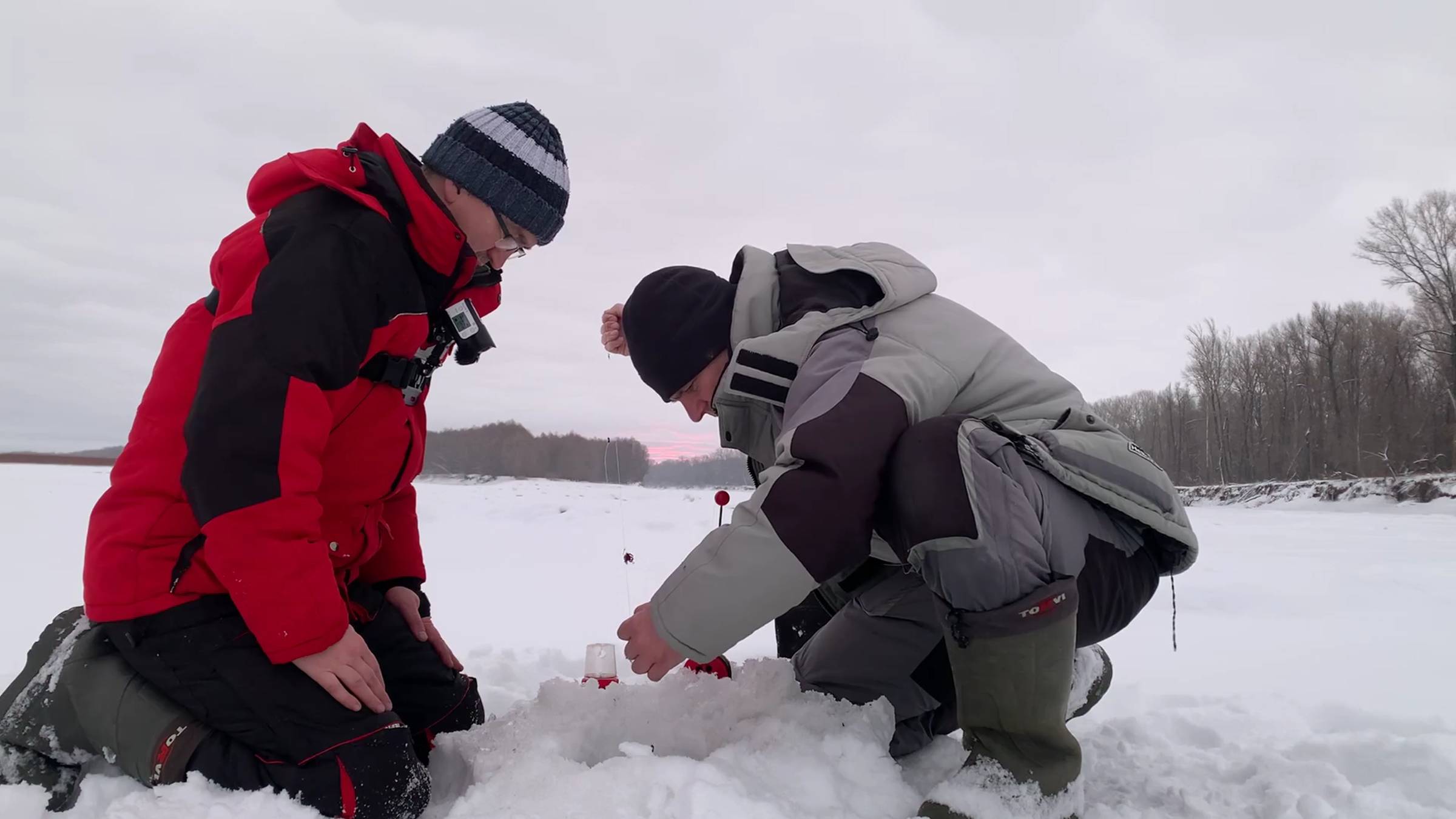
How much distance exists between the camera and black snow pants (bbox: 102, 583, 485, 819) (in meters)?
1.46

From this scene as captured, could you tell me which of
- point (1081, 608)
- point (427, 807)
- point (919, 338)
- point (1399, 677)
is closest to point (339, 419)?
point (427, 807)

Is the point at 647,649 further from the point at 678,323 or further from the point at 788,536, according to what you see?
the point at 678,323

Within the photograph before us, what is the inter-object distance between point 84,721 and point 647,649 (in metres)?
1.17

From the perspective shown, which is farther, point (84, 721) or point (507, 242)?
point (507, 242)

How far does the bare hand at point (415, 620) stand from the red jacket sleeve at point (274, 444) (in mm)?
744

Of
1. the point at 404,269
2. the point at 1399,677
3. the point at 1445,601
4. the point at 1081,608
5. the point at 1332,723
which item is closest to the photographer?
the point at 1081,608

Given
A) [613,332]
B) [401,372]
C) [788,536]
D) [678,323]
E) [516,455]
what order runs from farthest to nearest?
[516,455]
[613,332]
[678,323]
[401,372]
[788,536]

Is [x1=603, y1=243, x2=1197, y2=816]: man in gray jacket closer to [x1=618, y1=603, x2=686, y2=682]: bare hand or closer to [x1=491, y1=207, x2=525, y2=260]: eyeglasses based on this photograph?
[x1=618, y1=603, x2=686, y2=682]: bare hand

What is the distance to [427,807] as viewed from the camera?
1.60 meters

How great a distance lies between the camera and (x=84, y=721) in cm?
151

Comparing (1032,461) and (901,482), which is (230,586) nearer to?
(901,482)

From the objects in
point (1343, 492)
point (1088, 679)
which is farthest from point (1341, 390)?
point (1088, 679)

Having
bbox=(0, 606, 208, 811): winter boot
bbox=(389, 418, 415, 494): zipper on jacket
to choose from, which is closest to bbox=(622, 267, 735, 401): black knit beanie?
bbox=(389, 418, 415, 494): zipper on jacket

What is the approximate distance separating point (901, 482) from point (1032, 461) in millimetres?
305
